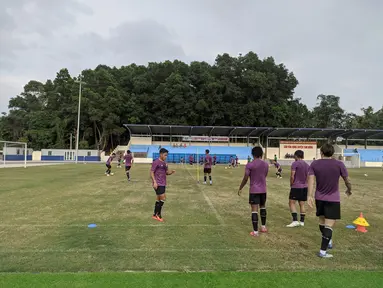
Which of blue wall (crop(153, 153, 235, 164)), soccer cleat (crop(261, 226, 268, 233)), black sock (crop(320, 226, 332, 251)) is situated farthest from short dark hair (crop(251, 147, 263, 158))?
blue wall (crop(153, 153, 235, 164))

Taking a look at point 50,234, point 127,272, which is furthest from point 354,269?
point 50,234

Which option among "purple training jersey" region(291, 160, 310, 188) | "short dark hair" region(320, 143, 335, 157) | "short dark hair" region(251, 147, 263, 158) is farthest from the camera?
"purple training jersey" region(291, 160, 310, 188)

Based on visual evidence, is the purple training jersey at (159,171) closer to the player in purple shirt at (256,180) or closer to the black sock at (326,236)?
the player in purple shirt at (256,180)

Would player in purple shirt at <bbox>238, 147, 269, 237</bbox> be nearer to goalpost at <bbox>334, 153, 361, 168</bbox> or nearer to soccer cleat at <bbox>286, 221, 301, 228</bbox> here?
soccer cleat at <bbox>286, 221, 301, 228</bbox>

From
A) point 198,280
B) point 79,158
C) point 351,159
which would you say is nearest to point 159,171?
point 198,280

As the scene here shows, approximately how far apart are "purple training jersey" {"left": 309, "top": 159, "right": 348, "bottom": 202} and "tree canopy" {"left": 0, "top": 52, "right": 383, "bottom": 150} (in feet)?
176

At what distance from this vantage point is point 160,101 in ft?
201

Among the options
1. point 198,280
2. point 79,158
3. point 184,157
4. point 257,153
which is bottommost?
point 79,158

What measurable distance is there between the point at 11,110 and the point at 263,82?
60.7m

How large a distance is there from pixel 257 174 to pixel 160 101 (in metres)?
56.5

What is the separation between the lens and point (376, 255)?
5086 millimetres

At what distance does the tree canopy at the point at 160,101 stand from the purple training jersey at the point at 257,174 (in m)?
52.2

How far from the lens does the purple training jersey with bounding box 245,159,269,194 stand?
20.3ft

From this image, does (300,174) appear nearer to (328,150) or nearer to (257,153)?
(257,153)
